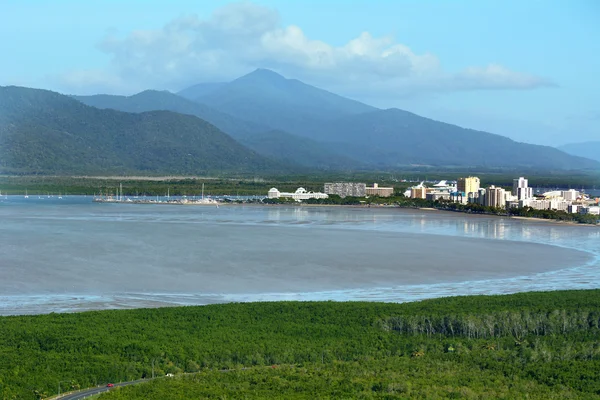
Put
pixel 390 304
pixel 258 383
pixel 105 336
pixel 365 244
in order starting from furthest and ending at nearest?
pixel 365 244
pixel 390 304
pixel 105 336
pixel 258 383

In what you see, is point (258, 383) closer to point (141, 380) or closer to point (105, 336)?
point (141, 380)

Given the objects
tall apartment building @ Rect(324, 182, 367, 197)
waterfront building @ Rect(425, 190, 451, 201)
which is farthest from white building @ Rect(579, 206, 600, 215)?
tall apartment building @ Rect(324, 182, 367, 197)

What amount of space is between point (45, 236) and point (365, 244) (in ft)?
33.4

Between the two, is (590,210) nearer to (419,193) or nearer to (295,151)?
(419,193)

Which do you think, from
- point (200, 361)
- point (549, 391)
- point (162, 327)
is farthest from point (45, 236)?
point (549, 391)

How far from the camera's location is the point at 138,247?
25.3 metres

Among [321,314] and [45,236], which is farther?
[45,236]

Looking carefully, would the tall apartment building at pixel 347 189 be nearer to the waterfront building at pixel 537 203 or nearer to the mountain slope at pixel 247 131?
the waterfront building at pixel 537 203

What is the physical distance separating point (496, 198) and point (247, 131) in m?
136

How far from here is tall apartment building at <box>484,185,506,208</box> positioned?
50625 millimetres

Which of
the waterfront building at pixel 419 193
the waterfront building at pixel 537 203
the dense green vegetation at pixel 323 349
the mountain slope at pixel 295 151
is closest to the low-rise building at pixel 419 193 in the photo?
the waterfront building at pixel 419 193

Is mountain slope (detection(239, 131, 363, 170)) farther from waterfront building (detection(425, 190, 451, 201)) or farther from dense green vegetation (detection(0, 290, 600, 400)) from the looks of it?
dense green vegetation (detection(0, 290, 600, 400))

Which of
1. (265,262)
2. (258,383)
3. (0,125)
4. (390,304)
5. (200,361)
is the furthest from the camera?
(0,125)

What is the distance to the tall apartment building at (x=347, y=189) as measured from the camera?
64688 millimetres
